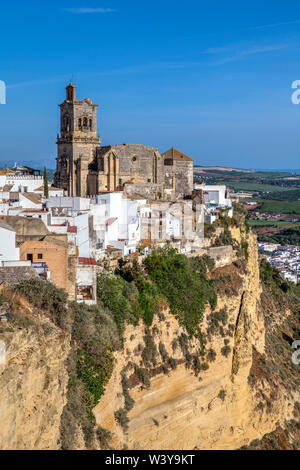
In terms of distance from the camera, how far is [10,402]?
9750 millimetres

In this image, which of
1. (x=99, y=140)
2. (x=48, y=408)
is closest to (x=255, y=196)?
(x=99, y=140)

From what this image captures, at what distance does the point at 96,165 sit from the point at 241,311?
35.8 ft

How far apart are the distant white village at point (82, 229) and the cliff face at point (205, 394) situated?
2.48 m

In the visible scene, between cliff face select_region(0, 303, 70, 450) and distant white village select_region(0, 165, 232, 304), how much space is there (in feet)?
7.69

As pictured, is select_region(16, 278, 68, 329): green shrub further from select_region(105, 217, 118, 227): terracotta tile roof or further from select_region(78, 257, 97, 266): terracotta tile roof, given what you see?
select_region(105, 217, 118, 227): terracotta tile roof

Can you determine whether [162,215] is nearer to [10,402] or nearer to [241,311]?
[241,311]

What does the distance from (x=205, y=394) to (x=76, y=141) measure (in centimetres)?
1478

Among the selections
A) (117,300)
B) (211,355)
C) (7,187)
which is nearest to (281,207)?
(7,187)

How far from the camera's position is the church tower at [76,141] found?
96.9 feet

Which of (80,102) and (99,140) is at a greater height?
(80,102)

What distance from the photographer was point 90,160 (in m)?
30.0

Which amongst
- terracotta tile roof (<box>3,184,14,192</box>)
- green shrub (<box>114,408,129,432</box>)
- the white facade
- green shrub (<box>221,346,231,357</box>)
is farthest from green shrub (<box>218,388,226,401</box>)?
terracotta tile roof (<box>3,184,14,192</box>)

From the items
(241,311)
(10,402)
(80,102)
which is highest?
(80,102)

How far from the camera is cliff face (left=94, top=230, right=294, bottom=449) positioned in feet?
54.9
